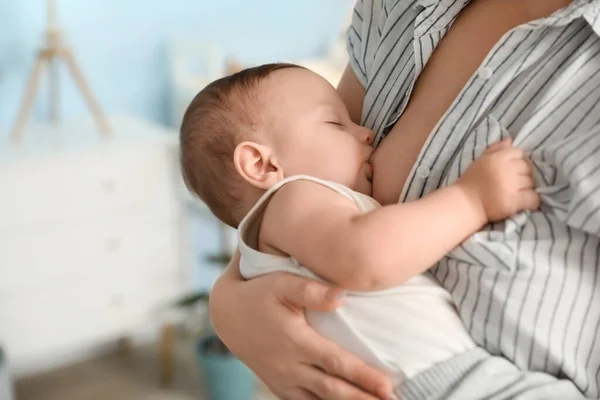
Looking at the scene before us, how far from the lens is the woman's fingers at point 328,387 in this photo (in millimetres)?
729

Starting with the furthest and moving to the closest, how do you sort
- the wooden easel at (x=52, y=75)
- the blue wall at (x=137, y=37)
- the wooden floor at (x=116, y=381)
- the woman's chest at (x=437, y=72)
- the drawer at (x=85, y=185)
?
the wooden floor at (x=116, y=381) → the blue wall at (x=137, y=37) → the wooden easel at (x=52, y=75) → the drawer at (x=85, y=185) → the woman's chest at (x=437, y=72)

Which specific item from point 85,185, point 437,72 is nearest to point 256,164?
point 437,72

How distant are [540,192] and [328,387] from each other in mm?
292

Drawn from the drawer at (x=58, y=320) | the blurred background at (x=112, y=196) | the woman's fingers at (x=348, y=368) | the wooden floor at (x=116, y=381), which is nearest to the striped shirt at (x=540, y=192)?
the woman's fingers at (x=348, y=368)

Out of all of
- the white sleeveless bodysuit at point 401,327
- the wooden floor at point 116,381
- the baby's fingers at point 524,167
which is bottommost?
the wooden floor at point 116,381

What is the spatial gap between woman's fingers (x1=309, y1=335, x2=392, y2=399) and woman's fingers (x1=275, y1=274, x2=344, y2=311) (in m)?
0.05

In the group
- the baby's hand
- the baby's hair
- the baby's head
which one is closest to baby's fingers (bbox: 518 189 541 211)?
the baby's hand

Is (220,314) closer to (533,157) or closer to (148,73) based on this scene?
(533,157)

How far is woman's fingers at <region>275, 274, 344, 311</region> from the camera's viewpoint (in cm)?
72

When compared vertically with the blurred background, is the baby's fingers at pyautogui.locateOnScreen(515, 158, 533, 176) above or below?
above

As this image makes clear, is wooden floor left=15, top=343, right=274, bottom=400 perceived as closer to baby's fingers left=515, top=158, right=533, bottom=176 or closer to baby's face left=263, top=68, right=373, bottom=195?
baby's face left=263, top=68, right=373, bottom=195

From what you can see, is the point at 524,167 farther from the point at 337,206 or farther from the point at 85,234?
the point at 85,234

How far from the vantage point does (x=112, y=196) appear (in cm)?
244

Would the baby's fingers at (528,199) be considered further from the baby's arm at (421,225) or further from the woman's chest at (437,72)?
the woman's chest at (437,72)
